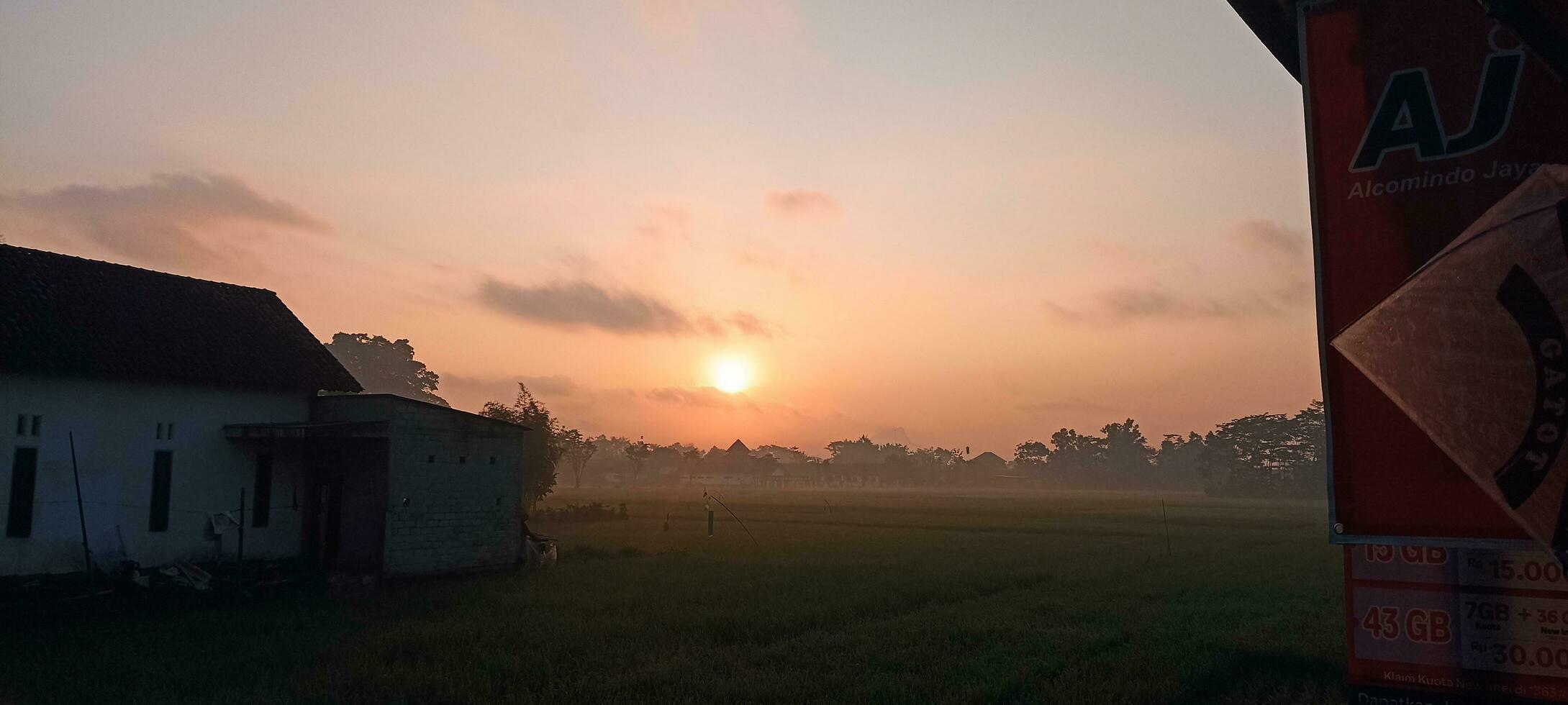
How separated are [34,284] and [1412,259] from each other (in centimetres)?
2575

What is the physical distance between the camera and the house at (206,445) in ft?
61.0

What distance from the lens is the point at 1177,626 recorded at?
1633 centimetres

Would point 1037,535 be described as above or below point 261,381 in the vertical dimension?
below

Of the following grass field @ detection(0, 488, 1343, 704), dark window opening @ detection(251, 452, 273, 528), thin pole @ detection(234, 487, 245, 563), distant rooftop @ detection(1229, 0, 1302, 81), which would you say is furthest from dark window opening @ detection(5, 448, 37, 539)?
distant rooftop @ detection(1229, 0, 1302, 81)

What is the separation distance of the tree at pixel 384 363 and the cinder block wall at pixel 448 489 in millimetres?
124456

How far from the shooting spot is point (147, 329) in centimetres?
2158

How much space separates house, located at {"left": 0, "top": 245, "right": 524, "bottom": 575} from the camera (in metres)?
18.6

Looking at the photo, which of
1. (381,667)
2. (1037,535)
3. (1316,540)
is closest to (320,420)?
(381,667)

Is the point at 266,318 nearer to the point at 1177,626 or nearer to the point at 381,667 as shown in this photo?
the point at 381,667

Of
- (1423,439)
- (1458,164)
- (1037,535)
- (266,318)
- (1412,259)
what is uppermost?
(266,318)

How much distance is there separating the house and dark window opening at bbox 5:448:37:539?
3 cm

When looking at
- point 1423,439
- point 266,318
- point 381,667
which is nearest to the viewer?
point 1423,439

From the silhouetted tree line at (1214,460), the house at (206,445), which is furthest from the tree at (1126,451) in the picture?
the house at (206,445)

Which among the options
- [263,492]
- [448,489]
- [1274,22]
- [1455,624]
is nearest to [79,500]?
[263,492]
